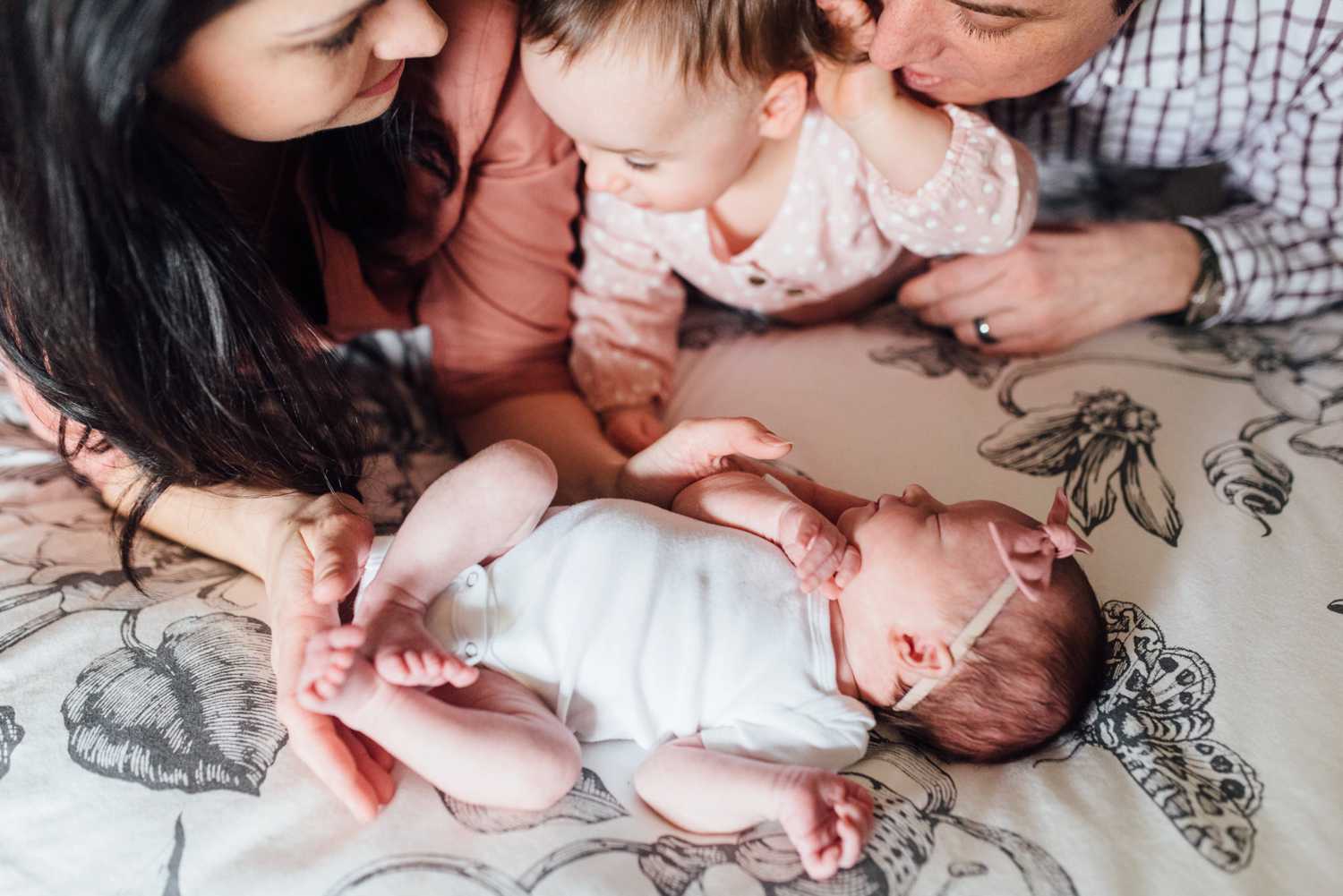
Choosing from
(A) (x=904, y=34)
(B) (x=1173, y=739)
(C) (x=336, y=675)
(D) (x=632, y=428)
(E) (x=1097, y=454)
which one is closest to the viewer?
(C) (x=336, y=675)

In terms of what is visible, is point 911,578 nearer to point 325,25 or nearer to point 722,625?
point 722,625

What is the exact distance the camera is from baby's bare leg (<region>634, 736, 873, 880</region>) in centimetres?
64

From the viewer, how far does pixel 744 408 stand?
3.34 ft

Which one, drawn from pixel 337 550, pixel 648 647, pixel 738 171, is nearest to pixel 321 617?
pixel 337 550

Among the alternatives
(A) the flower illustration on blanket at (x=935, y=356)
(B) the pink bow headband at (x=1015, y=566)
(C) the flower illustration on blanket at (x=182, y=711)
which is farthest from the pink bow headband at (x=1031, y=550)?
(C) the flower illustration on blanket at (x=182, y=711)

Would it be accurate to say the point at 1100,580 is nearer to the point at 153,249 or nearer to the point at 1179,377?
the point at 1179,377

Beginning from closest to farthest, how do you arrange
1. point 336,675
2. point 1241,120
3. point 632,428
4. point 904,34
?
point 336,675
point 904,34
point 632,428
point 1241,120

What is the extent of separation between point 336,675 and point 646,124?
53cm

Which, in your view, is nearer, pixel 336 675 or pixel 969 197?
pixel 336 675

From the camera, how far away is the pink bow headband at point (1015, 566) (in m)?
0.73

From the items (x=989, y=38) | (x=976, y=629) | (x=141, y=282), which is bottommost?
(x=976, y=629)

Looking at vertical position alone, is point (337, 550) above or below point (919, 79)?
below

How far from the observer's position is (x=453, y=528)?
725 millimetres

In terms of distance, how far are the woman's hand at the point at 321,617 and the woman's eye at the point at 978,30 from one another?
63cm
